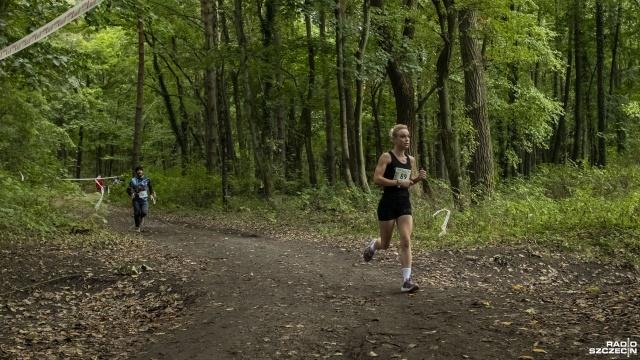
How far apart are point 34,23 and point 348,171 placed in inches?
415

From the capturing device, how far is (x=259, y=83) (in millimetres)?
25219

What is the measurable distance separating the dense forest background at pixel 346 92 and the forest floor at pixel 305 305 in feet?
8.60

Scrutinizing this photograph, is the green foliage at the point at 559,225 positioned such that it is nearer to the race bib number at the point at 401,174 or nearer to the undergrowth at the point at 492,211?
the undergrowth at the point at 492,211

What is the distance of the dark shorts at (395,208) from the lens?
709cm

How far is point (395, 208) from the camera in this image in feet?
23.4

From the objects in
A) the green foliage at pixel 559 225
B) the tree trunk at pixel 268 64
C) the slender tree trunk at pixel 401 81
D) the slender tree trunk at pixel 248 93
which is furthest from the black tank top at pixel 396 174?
the tree trunk at pixel 268 64

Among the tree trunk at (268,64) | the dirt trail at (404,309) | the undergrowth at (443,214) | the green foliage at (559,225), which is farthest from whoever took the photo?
the tree trunk at (268,64)

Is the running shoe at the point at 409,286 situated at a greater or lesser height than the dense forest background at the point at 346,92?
lesser

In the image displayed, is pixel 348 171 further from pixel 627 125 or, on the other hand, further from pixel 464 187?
pixel 627 125

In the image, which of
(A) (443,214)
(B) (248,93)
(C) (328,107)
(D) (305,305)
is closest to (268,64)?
(B) (248,93)

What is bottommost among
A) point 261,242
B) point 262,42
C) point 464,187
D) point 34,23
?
point 261,242

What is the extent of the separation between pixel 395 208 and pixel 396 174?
46cm

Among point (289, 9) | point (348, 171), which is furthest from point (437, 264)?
point (289, 9)

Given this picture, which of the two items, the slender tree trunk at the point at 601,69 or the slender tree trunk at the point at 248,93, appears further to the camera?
the slender tree trunk at the point at 601,69
